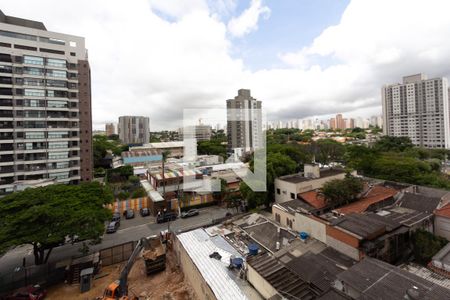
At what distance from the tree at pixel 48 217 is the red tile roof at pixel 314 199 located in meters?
11.2

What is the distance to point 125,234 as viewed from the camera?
13.9 metres

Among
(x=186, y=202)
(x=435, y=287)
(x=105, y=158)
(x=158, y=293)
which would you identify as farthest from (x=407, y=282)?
(x=105, y=158)

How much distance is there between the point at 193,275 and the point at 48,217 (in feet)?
22.9

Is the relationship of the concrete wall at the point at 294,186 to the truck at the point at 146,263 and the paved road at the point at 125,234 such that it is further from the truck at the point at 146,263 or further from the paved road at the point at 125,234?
the truck at the point at 146,263

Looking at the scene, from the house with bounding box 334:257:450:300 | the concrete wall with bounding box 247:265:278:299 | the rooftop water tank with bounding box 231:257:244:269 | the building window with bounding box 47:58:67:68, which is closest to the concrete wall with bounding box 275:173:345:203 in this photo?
the rooftop water tank with bounding box 231:257:244:269

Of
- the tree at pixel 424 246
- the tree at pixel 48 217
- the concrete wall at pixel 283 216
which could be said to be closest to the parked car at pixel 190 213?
the tree at pixel 48 217

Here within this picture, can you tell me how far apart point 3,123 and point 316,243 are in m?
27.4

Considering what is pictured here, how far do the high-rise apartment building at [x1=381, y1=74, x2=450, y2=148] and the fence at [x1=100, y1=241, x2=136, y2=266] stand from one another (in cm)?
5631

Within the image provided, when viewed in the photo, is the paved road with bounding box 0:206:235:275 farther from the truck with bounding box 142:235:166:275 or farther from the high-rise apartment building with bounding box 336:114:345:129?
the high-rise apartment building with bounding box 336:114:345:129

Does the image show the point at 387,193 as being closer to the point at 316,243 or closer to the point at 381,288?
the point at 316,243

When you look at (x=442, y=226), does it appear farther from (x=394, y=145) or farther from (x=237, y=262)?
(x=394, y=145)

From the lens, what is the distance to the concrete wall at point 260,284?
18.9 ft

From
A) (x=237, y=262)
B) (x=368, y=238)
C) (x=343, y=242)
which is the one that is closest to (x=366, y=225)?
(x=368, y=238)

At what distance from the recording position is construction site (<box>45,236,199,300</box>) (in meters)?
8.19
